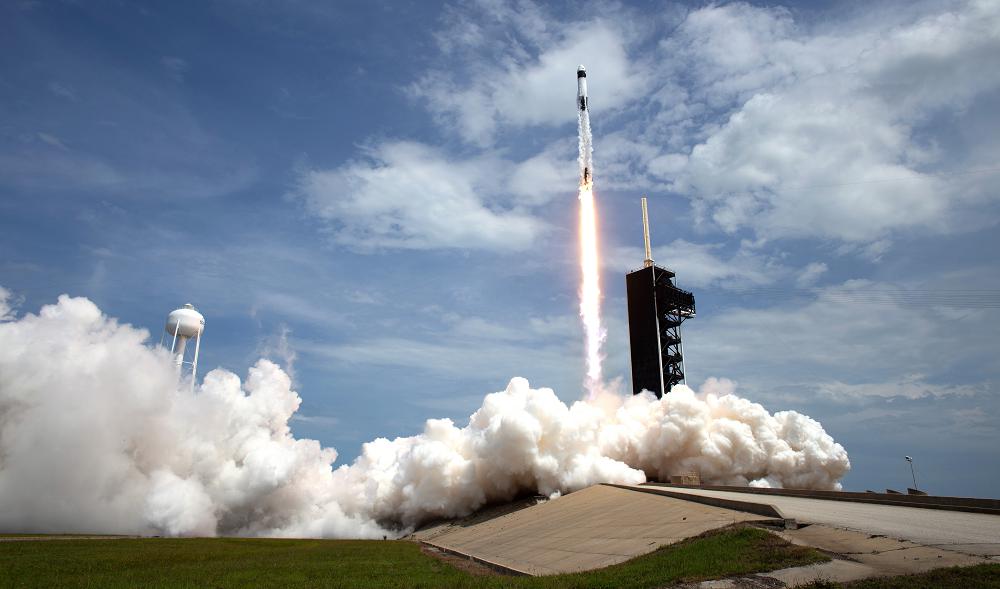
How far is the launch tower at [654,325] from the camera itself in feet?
231

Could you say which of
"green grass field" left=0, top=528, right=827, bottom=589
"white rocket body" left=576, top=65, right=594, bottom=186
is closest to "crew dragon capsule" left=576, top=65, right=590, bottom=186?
"white rocket body" left=576, top=65, right=594, bottom=186

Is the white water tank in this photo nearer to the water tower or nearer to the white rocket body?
the water tower

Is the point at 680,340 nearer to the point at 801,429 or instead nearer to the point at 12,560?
the point at 801,429

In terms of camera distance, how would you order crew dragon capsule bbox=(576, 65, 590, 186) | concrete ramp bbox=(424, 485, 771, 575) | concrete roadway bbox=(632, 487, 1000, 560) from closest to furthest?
concrete roadway bbox=(632, 487, 1000, 560)
concrete ramp bbox=(424, 485, 771, 575)
crew dragon capsule bbox=(576, 65, 590, 186)

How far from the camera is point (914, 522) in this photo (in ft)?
82.2

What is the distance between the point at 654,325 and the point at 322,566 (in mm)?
48278

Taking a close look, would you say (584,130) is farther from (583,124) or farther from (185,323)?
(185,323)

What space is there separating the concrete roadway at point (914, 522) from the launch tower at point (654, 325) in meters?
36.0

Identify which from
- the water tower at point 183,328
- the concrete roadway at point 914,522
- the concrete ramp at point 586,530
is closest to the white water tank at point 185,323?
the water tower at point 183,328

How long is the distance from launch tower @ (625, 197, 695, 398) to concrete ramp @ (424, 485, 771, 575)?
2252 cm

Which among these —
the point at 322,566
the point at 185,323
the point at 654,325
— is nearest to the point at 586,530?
the point at 322,566

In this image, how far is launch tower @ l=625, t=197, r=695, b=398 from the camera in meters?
70.5

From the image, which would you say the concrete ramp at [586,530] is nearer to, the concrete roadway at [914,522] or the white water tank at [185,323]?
the concrete roadway at [914,522]

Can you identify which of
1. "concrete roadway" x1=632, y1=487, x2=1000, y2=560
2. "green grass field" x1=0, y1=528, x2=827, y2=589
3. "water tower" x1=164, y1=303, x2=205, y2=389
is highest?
"water tower" x1=164, y1=303, x2=205, y2=389
